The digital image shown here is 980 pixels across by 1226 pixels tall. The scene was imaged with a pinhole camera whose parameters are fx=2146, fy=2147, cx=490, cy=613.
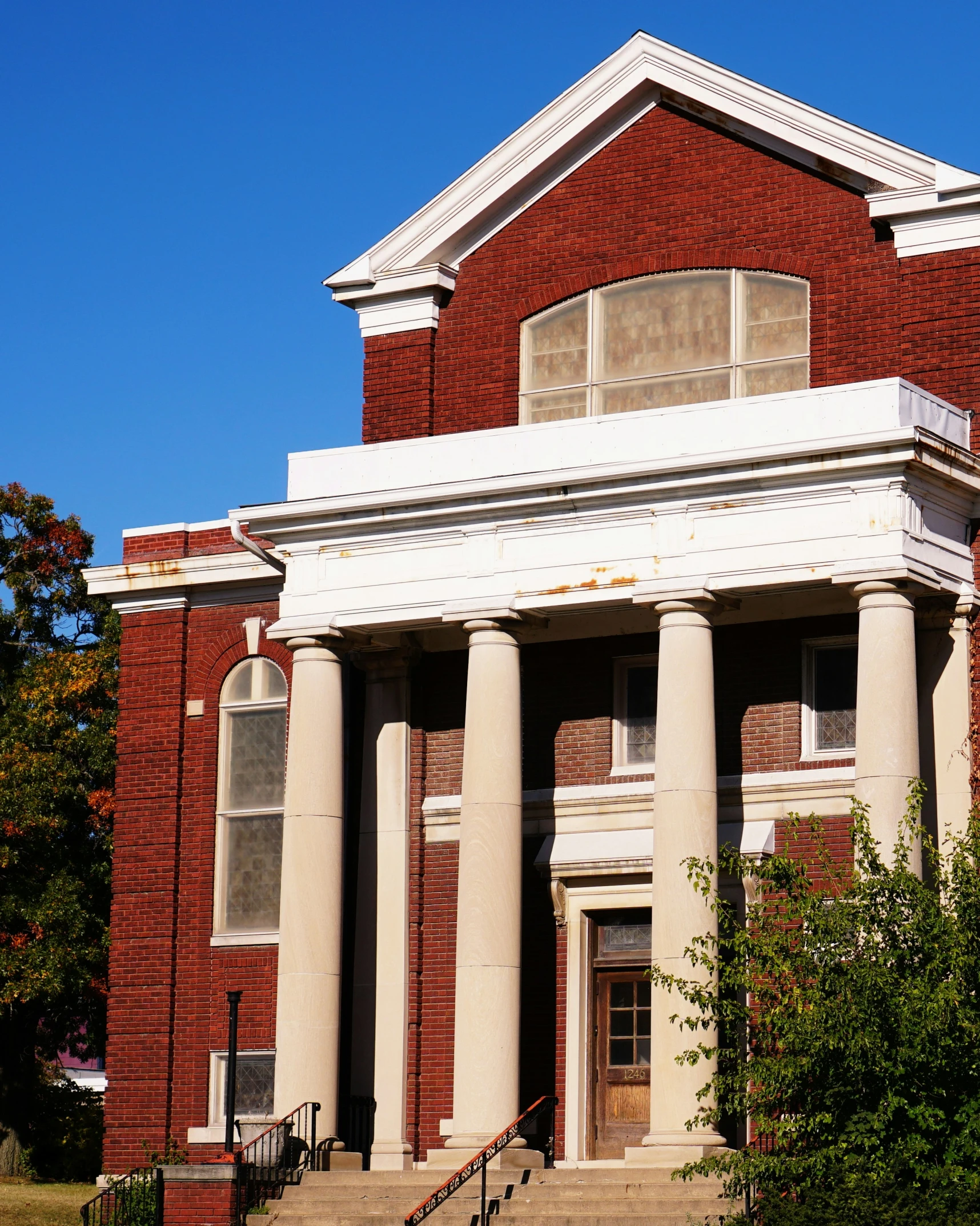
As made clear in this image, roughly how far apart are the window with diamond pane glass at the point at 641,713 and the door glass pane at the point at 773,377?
354cm

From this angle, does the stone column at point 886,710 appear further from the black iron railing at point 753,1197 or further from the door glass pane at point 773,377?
the door glass pane at point 773,377

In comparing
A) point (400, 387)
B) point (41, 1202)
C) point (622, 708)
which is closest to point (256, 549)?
point (400, 387)

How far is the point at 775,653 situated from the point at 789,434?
3140 millimetres

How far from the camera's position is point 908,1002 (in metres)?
17.6

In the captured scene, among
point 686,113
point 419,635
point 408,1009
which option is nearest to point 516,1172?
point 408,1009

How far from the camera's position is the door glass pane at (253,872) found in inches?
1085

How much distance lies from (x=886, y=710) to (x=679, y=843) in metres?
2.59

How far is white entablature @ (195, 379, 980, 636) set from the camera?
882 inches

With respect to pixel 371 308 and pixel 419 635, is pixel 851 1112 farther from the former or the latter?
pixel 371 308

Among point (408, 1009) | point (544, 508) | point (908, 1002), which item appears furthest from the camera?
point (408, 1009)

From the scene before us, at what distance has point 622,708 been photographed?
25.9 meters

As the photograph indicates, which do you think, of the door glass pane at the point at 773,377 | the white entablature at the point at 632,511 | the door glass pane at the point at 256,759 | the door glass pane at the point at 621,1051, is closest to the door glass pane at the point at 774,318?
the door glass pane at the point at 773,377

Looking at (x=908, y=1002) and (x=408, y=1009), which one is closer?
(x=908, y=1002)

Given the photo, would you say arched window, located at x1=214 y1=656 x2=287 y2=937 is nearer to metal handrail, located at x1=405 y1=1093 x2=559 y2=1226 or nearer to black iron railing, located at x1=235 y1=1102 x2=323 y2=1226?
black iron railing, located at x1=235 y1=1102 x2=323 y2=1226
